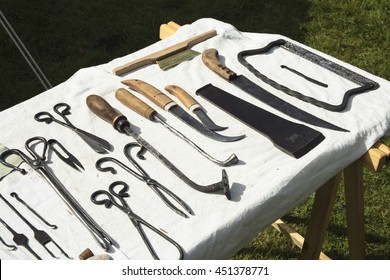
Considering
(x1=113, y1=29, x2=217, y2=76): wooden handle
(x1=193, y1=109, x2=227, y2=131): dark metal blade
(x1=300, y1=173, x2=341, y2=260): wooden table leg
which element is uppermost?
(x1=113, y1=29, x2=217, y2=76): wooden handle

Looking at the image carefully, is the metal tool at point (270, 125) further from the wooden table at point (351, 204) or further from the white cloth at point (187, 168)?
Answer: the wooden table at point (351, 204)

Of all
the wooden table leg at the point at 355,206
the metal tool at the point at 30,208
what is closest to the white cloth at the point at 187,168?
the metal tool at the point at 30,208

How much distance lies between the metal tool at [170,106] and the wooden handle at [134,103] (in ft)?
0.14

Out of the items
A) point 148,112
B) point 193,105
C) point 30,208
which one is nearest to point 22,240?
point 30,208

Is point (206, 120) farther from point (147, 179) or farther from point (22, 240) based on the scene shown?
point (22, 240)

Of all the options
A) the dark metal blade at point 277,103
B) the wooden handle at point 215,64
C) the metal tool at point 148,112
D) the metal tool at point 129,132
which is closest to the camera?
the metal tool at point 129,132

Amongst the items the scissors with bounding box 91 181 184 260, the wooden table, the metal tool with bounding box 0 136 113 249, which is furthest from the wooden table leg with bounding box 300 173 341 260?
the metal tool with bounding box 0 136 113 249

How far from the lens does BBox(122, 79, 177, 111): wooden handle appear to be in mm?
1708

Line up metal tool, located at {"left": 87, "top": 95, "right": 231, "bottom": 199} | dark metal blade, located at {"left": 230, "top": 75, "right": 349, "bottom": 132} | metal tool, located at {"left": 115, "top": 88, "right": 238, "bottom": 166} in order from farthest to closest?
dark metal blade, located at {"left": 230, "top": 75, "right": 349, "bottom": 132} < metal tool, located at {"left": 115, "top": 88, "right": 238, "bottom": 166} < metal tool, located at {"left": 87, "top": 95, "right": 231, "bottom": 199}

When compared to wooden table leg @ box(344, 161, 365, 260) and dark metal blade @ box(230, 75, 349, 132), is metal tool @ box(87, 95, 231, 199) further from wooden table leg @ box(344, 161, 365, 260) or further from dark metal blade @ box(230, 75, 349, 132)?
wooden table leg @ box(344, 161, 365, 260)

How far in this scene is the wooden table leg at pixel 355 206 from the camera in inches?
68.6

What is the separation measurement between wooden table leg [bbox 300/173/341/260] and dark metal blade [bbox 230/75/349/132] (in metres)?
0.21

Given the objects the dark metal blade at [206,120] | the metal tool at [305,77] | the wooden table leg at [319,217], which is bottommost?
the wooden table leg at [319,217]

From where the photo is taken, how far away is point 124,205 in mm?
1379
